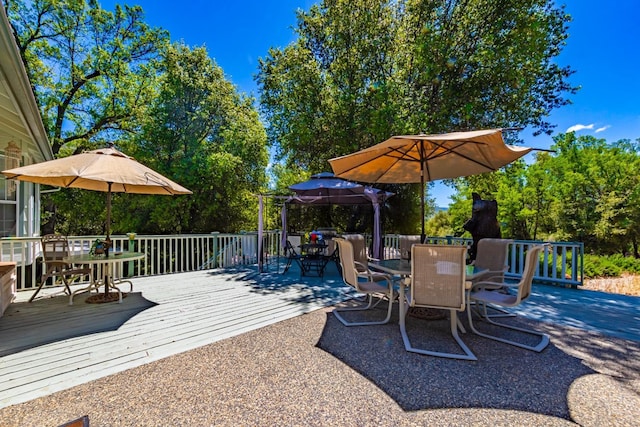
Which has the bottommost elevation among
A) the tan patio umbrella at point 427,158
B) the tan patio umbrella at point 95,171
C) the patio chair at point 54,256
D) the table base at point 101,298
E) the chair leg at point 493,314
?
the chair leg at point 493,314

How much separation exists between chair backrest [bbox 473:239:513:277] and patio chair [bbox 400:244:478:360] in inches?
57.4

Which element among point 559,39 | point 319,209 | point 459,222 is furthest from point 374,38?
point 459,222

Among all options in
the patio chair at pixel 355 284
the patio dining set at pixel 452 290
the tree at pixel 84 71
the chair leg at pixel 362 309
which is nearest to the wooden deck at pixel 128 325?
the chair leg at pixel 362 309

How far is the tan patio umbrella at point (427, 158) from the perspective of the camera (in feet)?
11.2

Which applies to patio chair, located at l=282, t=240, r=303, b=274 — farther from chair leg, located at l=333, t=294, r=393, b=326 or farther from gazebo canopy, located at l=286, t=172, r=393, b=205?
chair leg, located at l=333, t=294, r=393, b=326

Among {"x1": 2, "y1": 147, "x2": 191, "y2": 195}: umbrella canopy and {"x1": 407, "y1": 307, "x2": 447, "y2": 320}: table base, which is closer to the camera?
{"x1": 2, "y1": 147, "x2": 191, "y2": 195}: umbrella canopy

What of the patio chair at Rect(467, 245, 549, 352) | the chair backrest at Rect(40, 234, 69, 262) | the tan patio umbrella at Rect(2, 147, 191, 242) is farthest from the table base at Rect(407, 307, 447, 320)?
the chair backrest at Rect(40, 234, 69, 262)

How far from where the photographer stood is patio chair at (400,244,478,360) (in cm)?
294

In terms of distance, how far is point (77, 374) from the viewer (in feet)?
8.10

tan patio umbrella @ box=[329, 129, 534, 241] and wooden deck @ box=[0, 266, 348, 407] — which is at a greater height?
tan patio umbrella @ box=[329, 129, 534, 241]

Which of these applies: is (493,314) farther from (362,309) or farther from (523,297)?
(362,309)

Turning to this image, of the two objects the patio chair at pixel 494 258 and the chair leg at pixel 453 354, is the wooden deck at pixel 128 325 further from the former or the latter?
the patio chair at pixel 494 258

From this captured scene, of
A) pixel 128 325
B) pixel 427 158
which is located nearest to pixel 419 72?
pixel 427 158

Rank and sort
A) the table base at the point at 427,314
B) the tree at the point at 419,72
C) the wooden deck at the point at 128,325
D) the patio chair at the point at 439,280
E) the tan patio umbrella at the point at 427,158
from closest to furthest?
the wooden deck at the point at 128,325
the patio chair at the point at 439,280
the tan patio umbrella at the point at 427,158
the table base at the point at 427,314
the tree at the point at 419,72
